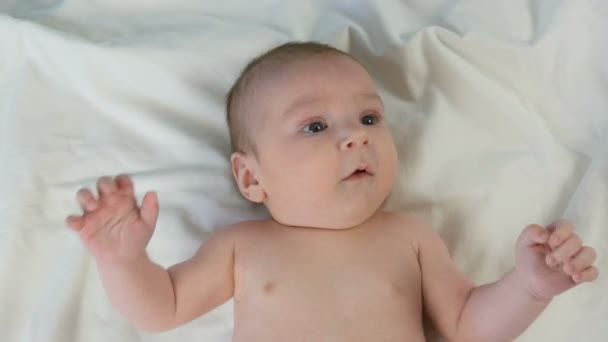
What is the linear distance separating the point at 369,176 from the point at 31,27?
2.22 ft

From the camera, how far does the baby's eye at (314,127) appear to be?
3.73ft

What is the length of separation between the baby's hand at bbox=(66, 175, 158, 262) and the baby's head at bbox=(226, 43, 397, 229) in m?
0.25

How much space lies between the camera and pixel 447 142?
1332mm

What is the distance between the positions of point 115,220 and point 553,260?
55cm

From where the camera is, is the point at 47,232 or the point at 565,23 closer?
the point at 47,232

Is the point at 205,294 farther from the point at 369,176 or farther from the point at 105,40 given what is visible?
the point at 105,40

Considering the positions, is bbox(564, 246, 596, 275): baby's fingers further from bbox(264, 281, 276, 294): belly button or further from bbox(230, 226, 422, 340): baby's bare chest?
bbox(264, 281, 276, 294): belly button

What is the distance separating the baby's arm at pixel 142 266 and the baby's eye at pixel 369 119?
0.28 meters

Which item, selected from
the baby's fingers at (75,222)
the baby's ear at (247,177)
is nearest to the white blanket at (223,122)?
the baby's ear at (247,177)

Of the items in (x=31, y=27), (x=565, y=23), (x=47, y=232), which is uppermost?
(x=565, y=23)

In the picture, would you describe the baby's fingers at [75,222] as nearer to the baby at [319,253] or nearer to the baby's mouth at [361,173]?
the baby at [319,253]

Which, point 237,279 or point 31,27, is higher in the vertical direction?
point 31,27

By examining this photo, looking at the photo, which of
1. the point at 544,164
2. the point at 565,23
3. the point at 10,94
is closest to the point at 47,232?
the point at 10,94

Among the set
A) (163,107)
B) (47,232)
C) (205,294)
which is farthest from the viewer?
(163,107)
